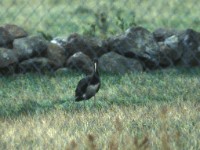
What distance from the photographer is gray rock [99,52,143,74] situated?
10805 mm

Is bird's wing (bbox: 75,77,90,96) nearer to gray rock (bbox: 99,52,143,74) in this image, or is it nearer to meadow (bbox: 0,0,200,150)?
meadow (bbox: 0,0,200,150)

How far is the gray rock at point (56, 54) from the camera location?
36.1 feet

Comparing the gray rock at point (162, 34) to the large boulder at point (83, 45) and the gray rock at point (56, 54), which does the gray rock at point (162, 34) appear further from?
the gray rock at point (56, 54)

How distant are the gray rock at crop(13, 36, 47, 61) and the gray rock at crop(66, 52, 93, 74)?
439mm

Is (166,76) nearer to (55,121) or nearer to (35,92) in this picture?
(35,92)

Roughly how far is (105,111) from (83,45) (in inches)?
147

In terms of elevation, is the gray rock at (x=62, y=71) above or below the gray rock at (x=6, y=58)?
below

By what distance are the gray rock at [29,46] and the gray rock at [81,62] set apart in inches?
17.3

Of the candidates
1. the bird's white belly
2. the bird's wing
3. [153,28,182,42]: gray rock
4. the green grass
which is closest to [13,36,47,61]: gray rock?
the green grass

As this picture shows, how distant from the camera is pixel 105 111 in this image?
298 inches

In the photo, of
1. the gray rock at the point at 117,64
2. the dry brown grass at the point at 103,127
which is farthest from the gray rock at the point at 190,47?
the dry brown grass at the point at 103,127

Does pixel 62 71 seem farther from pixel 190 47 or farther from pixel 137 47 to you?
pixel 190 47

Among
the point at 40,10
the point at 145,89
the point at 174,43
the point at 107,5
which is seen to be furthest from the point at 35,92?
the point at 40,10

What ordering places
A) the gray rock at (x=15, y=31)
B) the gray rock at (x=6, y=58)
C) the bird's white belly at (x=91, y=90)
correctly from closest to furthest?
the bird's white belly at (x=91, y=90), the gray rock at (x=6, y=58), the gray rock at (x=15, y=31)
